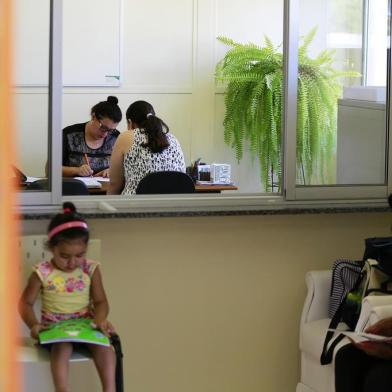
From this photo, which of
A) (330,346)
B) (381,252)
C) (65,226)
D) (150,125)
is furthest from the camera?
(150,125)

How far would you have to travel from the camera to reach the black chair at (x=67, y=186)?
2971 millimetres

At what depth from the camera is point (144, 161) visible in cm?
405

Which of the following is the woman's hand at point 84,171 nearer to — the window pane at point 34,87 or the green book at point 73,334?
the window pane at point 34,87

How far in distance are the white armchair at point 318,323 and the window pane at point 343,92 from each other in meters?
0.42

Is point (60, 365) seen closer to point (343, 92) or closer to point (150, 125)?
point (343, 92)

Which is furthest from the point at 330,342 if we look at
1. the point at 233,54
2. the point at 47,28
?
the point at 233,54

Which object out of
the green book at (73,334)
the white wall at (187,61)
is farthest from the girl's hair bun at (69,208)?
the white wall at (187,61)

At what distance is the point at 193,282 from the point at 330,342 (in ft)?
1.98

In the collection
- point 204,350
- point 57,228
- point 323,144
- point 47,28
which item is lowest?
point 204,350

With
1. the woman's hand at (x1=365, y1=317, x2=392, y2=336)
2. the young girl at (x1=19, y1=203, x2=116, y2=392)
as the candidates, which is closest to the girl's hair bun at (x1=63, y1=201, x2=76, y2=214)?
the young girl at (x1=19, y1=203, x2=116, y2=392)

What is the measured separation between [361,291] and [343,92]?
86 centimetres

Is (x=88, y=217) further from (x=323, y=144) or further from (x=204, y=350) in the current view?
(x=323, y=144)

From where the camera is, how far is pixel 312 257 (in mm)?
3408

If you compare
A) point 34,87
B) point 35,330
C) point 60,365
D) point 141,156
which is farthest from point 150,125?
point 60,365
